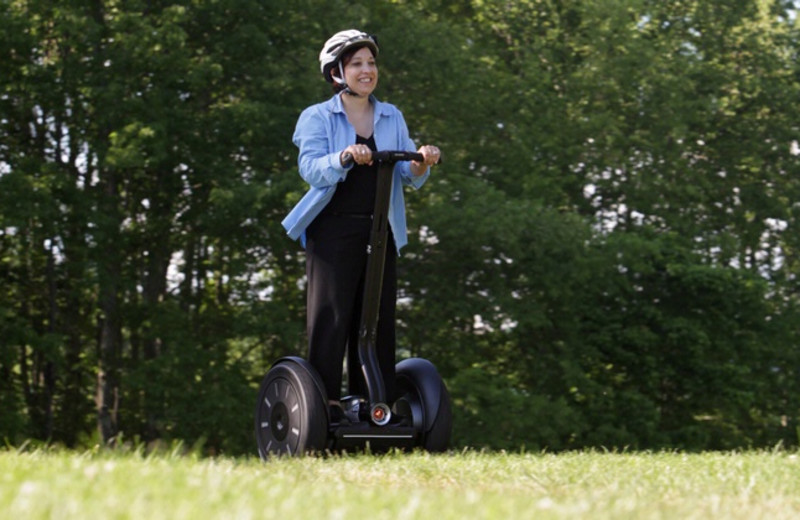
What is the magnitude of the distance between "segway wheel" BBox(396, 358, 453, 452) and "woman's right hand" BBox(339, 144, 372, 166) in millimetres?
1179

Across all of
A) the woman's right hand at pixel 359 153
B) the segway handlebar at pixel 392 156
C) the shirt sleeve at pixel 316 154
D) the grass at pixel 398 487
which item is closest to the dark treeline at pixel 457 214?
the shirt sleeve at pixel 316 154

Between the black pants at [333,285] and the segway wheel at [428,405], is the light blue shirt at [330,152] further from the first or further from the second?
the segway wheel at [428,405]

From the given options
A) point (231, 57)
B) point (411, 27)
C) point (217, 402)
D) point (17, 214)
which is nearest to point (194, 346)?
point (217, 402)

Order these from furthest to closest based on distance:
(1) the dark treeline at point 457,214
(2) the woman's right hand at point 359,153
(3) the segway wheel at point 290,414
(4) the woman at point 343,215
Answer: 1. (1) the dark treeline at point 457,214
2. (4) the woman at point 343,215
3. (3) the segway wheel at point 290,414
4. (2) the woman's right hand at point 359,153

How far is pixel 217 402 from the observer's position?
21875 mm

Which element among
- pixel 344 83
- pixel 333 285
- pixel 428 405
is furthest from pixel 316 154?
pixel 428 405

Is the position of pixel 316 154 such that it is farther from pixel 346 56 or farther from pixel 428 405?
pixel 428 405

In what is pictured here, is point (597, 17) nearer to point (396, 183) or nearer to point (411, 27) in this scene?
point (411, 27)

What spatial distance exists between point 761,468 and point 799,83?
85.7 feet

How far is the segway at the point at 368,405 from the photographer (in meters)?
6.26

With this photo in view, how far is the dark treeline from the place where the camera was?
22.3 metres

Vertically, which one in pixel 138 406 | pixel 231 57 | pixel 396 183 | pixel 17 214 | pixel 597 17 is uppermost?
pixel 597 17

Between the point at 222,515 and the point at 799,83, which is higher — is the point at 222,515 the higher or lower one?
the lower one

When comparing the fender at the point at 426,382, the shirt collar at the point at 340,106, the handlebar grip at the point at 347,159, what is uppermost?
the shirt collar at the point at 340,106
